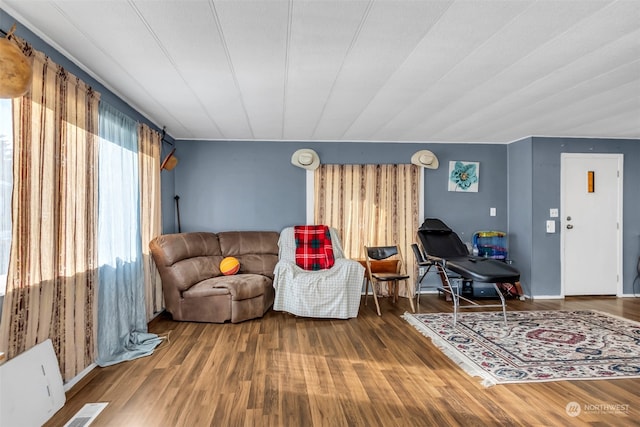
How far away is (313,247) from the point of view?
4.75 meters

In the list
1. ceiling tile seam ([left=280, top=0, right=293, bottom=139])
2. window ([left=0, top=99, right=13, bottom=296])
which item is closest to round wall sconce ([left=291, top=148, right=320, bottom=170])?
ceiling tile seam ([left=280, top=0, right=293, bottom=139])

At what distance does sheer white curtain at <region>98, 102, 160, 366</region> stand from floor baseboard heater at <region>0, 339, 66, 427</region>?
0.67 meters

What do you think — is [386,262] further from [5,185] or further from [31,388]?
[5,185]

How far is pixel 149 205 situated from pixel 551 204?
17.1 feet

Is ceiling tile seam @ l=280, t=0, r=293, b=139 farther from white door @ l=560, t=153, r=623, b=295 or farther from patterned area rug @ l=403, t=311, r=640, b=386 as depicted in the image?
white door @ l=560, t=153, r=623, b=295

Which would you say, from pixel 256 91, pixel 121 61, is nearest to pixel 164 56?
pixel 121 61

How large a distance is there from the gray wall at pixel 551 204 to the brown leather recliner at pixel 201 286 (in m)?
3.68

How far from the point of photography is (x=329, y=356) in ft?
9.86

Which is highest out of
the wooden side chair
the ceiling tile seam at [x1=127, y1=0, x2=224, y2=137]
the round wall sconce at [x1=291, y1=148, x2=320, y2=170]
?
the ceiling tile seam at [x1=127, y1=0, x2=224, y2=137]

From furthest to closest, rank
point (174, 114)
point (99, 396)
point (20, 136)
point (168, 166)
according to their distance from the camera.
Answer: point (168, 166) < point (174, 114) < point (99, 396) < point (20, 136)

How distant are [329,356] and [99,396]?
5.45 ft

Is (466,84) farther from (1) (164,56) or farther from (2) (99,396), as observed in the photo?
(2) (99,396)

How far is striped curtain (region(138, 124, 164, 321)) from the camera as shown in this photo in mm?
3711

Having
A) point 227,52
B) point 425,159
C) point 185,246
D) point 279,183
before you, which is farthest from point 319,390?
point 425,159
